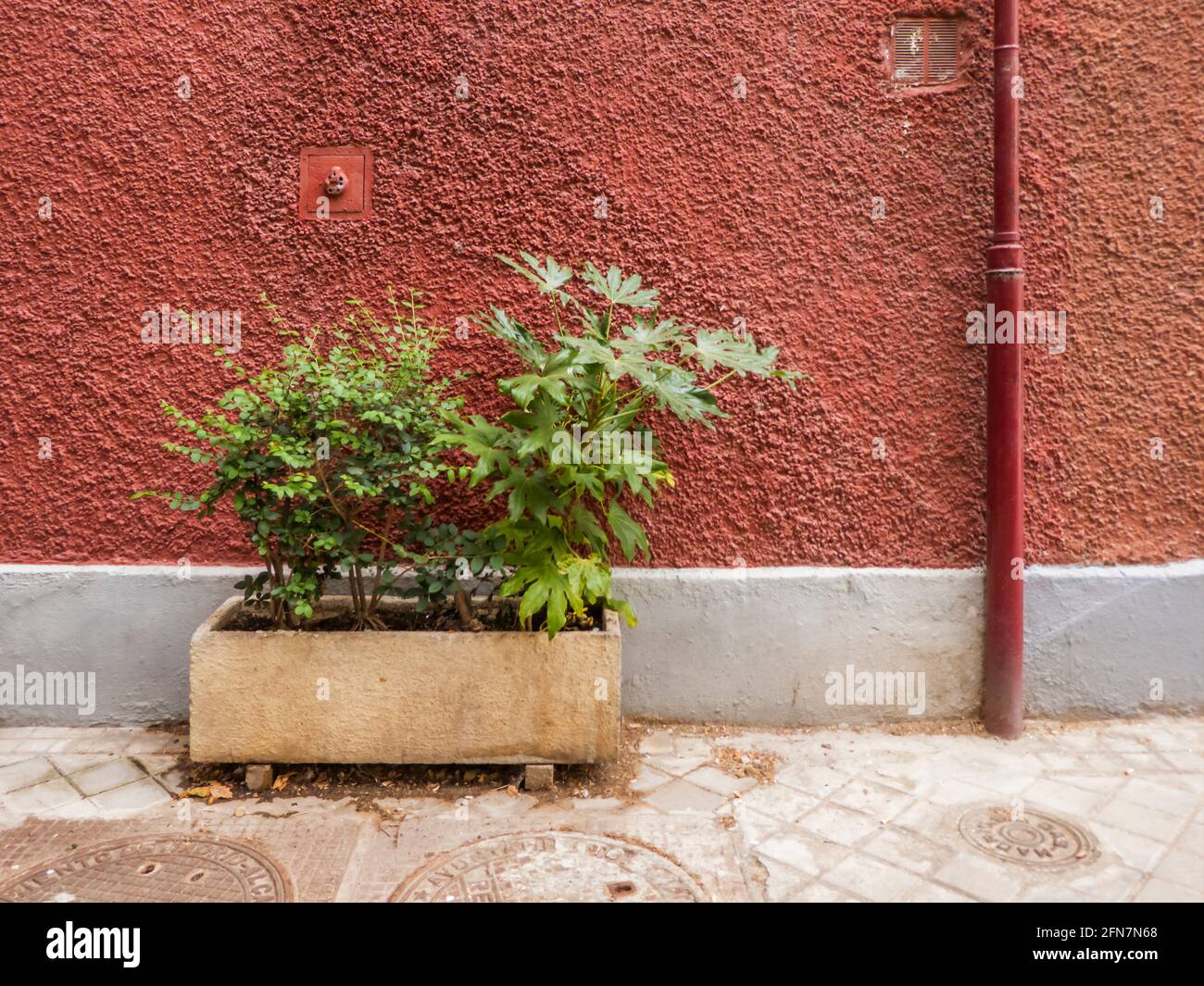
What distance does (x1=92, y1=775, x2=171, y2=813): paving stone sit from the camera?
333 centimetres

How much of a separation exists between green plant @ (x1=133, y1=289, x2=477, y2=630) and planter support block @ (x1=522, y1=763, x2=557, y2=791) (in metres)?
0.75

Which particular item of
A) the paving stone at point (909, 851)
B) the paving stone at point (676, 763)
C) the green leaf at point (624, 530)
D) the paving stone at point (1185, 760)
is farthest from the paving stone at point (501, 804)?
the paving stone at point (1185, 760)

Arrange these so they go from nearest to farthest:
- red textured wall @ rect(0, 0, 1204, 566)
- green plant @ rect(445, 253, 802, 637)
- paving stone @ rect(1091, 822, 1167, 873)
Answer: paving stone @ rect(1091, 822, 1167, 873), green plant @ rect(445, 253, 802, 637), red textured wall @ rect(0, 0, 1204, 566)

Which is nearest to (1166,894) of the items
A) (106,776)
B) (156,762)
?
(156,762)

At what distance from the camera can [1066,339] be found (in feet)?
13.2

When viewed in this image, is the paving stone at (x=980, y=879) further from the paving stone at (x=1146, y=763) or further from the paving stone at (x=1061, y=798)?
the paving stone at (x=1146, y=763)

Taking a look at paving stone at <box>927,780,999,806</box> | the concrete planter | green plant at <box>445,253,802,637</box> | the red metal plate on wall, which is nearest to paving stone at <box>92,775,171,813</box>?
the concrete planter

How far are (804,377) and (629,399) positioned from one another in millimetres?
829

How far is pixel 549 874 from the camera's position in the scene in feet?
9.48

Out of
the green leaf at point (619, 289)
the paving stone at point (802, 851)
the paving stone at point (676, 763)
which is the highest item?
the green leaf at point (619, 289)

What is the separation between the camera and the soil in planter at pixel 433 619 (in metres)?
3.65
